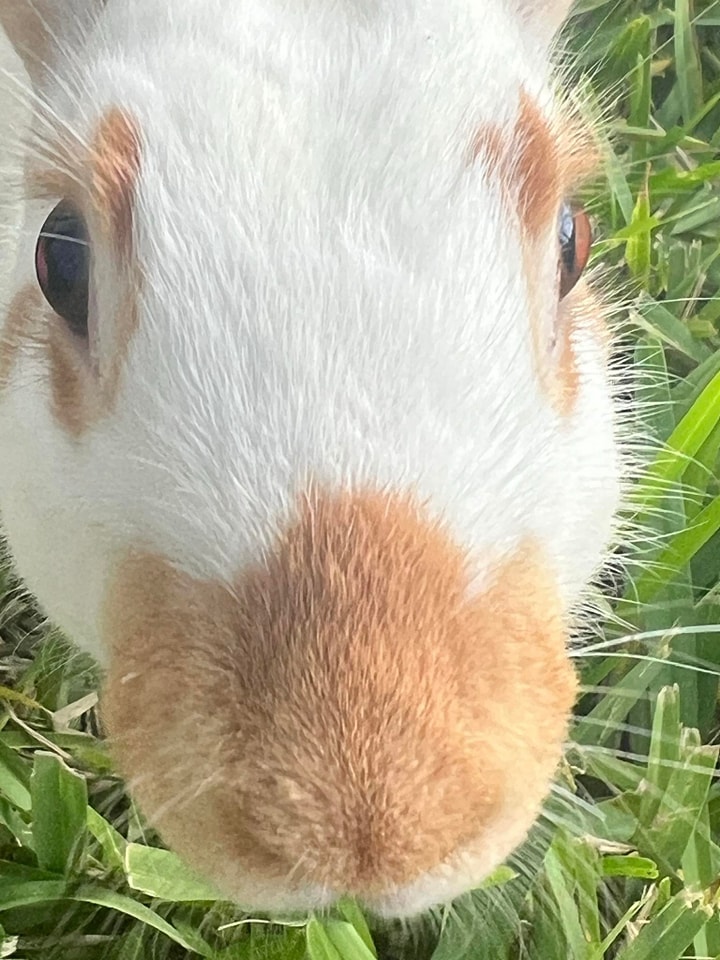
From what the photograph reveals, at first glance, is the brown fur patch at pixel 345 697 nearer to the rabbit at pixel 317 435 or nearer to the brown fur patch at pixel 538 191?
the rabbit at pixel 317 435

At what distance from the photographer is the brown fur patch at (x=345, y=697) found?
640 mm

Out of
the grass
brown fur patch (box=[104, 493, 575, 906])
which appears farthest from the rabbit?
the grass

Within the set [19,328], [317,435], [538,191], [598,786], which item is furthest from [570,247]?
[598,786]

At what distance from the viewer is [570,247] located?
0.86m

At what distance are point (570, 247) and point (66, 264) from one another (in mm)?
335

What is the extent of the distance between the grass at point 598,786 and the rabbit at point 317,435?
0.31m

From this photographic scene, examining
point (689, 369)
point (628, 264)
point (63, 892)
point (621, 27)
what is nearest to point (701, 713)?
point (689, 369)

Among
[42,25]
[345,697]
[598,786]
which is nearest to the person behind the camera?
[345,697]

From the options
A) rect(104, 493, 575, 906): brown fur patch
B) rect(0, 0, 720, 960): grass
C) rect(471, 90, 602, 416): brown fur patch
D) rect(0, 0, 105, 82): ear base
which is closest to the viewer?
rect(104, 493, 575, 906): brown fur patch

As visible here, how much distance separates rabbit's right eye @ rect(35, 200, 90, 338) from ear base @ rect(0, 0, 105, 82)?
134 millimetres

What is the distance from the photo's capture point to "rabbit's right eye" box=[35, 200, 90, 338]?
31.3 inches

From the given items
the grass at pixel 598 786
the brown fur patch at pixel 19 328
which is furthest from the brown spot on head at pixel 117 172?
the grass at pixel 598 786

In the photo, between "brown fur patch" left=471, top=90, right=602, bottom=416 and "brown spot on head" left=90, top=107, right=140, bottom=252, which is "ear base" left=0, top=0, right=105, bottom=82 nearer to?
"brown spot on head" left=90, top=107, right=140, bottom=252

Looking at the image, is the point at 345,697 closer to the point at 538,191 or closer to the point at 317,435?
the point at 317,435
